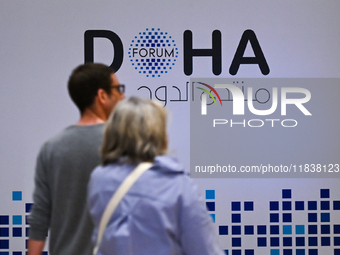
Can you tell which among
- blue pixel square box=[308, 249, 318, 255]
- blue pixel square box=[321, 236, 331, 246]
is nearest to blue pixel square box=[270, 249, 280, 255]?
blue pixel square box=[308, 249, 318, 255]

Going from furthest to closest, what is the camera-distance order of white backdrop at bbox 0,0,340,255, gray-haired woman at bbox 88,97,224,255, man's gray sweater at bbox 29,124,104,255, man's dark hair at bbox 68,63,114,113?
white backdrop at bbox 0,0,340,255
man's dark hair at bbox 68,63,114,113
man's gray sweater at bbox 29,124,104,255
gray-haired woman at bbox 88,97,224,255

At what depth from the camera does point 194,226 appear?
1.21 metres

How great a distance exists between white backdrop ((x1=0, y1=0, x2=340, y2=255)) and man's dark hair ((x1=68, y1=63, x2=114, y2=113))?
148 centimetres

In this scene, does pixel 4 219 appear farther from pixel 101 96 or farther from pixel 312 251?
pixel 312 251

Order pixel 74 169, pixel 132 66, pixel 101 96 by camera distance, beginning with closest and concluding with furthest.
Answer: pixel 74 169, pixel 101 96, pixel 132 66

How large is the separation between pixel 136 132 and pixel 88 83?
460 mm

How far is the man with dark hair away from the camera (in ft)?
4.90

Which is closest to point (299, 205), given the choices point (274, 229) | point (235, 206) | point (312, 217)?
point (312, 217)

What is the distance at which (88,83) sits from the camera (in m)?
1.59

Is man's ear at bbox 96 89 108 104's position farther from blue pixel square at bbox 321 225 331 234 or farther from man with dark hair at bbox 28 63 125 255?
blue pixel square at bbox 321 225 331 234

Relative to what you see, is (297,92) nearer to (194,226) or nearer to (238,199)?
(238,199)

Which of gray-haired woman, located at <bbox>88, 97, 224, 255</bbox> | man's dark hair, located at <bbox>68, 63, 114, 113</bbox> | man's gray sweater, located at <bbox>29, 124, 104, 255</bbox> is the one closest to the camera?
gray-haired woman, located at <bbox>88, 97, 224, 255</bbox>

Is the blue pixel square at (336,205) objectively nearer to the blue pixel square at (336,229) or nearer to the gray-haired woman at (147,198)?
the blue pixel square at (336,229)

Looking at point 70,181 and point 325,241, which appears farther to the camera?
point 325,241
